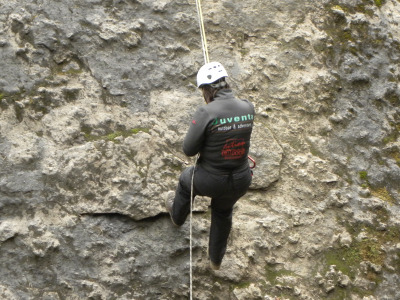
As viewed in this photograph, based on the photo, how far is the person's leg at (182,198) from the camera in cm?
503

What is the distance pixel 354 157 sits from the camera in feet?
20.8

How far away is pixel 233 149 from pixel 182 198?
772 millimetres

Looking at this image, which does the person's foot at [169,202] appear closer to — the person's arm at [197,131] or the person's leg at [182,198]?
the person's leg at [182,198]

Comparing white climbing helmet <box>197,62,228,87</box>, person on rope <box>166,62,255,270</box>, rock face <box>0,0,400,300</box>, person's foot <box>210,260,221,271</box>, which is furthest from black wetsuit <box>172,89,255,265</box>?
rock face <box>0,0,400,300</box>

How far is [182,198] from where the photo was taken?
5152 mm

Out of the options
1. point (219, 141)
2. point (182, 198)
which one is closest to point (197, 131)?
point (219, 141)

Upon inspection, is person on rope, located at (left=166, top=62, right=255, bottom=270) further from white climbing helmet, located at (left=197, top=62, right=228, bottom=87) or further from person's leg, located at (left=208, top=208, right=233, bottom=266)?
person's leg, located at (left=208, top=208, right=233, bottom=266)

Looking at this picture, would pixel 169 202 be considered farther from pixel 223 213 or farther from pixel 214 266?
pixel 214 266

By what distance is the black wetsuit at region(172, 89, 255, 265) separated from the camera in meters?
→ 4.61

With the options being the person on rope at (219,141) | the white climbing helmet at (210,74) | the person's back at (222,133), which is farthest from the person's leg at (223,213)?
the white climbing helmet at (210,74)

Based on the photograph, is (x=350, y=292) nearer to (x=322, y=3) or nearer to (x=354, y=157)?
(x=354, y=157)

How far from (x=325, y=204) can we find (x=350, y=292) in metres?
0.96

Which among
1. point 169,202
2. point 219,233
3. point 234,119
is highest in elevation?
point 234,119

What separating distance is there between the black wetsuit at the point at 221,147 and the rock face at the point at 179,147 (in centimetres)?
90
